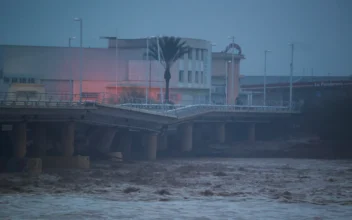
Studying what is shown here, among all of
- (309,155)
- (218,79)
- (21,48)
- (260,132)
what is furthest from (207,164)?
(218,79)

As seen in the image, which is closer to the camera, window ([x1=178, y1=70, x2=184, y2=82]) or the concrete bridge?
the concrete bridge

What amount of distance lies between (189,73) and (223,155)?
29890 millimetres

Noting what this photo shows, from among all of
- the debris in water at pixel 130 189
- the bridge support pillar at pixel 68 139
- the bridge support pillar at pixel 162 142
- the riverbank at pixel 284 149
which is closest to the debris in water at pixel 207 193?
the debris in water at pixel 130 189

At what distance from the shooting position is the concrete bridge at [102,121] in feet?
157

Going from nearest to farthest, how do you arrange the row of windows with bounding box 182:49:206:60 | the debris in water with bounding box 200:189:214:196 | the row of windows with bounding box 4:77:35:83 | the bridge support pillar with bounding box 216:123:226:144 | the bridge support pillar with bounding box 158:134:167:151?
the debris in water with bounding box 200:189:214:196 < the bridge support pillar with bounding box 158:134:167:151 < the bridge support pillar with bounding box 216:123:226:144 < the row of windows with bounding box 4:77:35:83 < the row of windows with bounding box 182:49:206:60

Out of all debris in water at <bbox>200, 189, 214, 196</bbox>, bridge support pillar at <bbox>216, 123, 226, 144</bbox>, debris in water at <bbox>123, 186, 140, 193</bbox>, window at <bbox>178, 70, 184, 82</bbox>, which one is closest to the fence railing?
bridge support pillar at <bbox>216, 123, 226, 144</bbox>

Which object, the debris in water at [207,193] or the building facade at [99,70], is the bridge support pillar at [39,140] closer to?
the debris in water at [207,193]

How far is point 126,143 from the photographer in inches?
2436

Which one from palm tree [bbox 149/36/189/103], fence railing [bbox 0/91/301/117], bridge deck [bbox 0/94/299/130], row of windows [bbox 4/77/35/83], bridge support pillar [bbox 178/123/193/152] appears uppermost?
palm tree [bbox 149/36/189/103]

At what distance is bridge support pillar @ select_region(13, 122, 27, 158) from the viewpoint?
4734 cm

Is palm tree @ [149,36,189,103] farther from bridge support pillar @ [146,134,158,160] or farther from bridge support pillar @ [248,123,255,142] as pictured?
bridge support pillar @ [146,134,158,160]

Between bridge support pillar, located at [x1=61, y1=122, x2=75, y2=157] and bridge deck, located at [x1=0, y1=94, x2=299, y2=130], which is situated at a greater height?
bridge deck, located at [x1=0, y1=94, x2=299, y2=130]

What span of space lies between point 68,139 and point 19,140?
13.8ft

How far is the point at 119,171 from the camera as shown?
154ft
